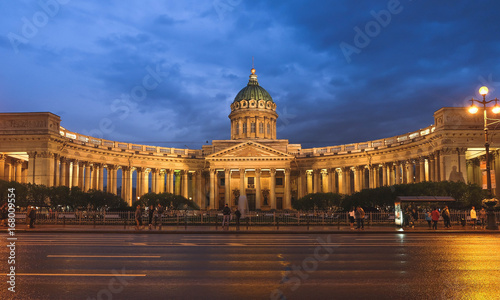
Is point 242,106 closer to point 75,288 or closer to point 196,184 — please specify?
point 196,184

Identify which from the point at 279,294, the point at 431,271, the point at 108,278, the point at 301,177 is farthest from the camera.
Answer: the point at 301,177

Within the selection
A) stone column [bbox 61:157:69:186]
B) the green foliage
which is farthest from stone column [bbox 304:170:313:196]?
stone column [bbox 61:157:69:186]

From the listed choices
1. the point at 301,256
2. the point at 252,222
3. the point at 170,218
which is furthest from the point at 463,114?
the point at 301,256

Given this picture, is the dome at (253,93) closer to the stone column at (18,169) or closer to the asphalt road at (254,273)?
the stone column at (18,169)

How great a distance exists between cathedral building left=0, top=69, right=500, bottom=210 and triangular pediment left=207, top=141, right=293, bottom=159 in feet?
0.68

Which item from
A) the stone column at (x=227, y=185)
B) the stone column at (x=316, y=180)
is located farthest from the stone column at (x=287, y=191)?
the stone column at (x=227, y=185)

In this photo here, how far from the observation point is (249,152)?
9812cm

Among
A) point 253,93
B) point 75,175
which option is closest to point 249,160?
point 253,93

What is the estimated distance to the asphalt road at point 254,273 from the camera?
434 inches

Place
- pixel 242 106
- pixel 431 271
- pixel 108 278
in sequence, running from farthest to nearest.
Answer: pixel 242 106, pixel 431 271, pixel 108 278

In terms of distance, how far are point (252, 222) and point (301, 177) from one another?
2290 inches

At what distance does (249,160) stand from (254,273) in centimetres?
8486

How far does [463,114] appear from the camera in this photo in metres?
66.4

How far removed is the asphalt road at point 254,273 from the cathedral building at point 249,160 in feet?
101
